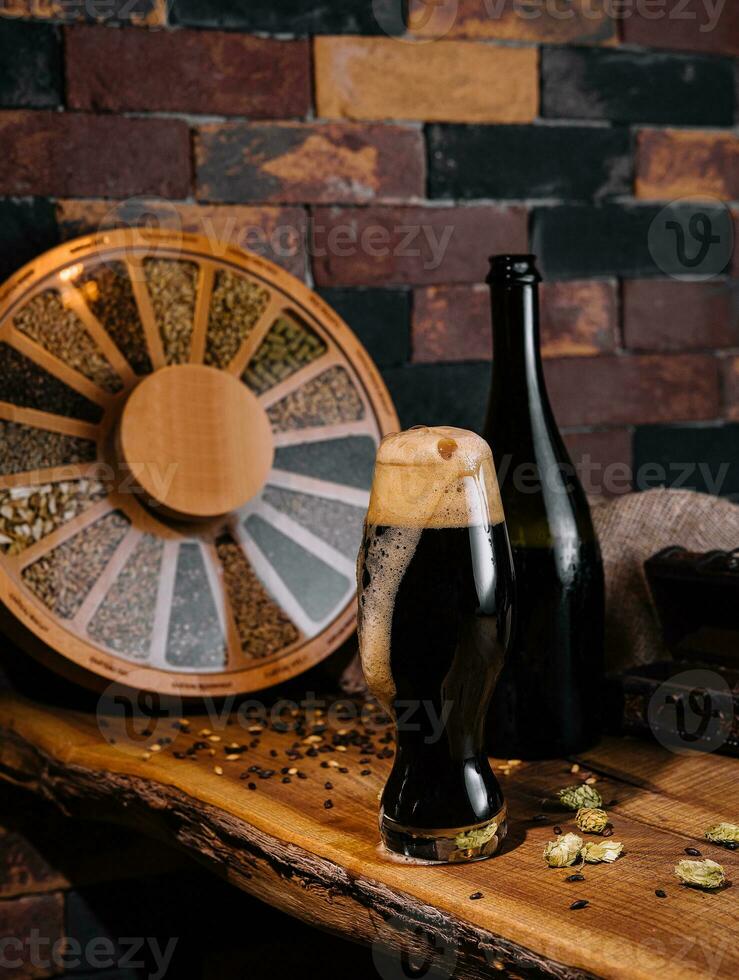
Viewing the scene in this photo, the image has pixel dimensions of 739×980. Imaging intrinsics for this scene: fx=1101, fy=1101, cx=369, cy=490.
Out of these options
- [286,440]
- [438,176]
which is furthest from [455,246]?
[286,440]

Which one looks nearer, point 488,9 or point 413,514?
point 413,514

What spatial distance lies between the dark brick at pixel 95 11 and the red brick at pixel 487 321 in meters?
0.50

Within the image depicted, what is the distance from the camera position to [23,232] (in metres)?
1.35

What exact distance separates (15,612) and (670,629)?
27.0 inches

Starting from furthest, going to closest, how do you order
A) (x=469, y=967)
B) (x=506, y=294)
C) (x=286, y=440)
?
→ (x=286, y=440)
(x=506, y=294)
(x=469, y=967)

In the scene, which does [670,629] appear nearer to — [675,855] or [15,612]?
[675,855]

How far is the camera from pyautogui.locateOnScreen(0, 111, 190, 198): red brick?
1347 mm

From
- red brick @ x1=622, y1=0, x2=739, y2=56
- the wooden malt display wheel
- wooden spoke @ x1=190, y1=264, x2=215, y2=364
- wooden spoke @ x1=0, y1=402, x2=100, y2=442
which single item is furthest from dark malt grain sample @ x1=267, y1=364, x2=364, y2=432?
red brick @ x1=622, y1=0, x2=739, y2=56

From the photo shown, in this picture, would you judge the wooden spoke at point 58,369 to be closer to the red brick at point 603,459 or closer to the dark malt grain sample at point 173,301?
the dark malt grain sample at point 173,301

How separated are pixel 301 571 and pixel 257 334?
0.29 metres

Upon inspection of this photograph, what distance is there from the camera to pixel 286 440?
53.2 inches

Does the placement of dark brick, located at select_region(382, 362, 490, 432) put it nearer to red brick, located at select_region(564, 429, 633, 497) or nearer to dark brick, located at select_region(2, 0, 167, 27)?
red brick, located at select_region(564, 429, 633, 497)

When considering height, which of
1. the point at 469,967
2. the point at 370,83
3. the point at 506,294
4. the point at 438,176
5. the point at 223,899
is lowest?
the point at 223,899

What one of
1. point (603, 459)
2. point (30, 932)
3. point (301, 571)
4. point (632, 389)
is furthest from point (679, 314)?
point (30, 932)
